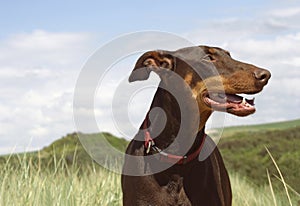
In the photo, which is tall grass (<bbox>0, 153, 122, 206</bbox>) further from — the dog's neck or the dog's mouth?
the dog's mouth

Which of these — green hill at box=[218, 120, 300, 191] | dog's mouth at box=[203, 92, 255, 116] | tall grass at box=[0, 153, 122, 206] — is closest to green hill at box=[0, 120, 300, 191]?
green hill at box=[218, 120, 300, 191]

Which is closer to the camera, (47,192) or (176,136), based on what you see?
Result: (176,136)

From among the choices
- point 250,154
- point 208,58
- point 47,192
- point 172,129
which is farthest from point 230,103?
point 250,154

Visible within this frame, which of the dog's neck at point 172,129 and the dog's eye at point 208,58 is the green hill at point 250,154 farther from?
the dog's eye at point 208,58

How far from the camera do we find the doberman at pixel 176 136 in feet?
17.2

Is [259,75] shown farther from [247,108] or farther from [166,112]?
[166,112]

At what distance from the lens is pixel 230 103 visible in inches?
200

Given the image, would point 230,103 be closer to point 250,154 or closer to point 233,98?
point 233,98

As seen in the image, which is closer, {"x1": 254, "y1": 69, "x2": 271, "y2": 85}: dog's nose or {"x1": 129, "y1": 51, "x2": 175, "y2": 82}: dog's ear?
{"x1": 254, "y1": 69, "x2": 271, "y2": 85}: dog's nose

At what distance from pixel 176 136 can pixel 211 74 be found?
0.63m

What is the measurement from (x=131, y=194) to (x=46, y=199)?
1.58 m

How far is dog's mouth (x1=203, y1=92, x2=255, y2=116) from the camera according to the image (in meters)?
5.05

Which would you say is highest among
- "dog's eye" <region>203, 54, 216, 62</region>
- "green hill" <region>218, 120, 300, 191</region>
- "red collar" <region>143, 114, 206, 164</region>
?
"dog's eye" <region>203, 54, 216, 62</region>

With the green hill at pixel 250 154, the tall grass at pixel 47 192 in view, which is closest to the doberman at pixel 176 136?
the tall grass at pixel 47 192
